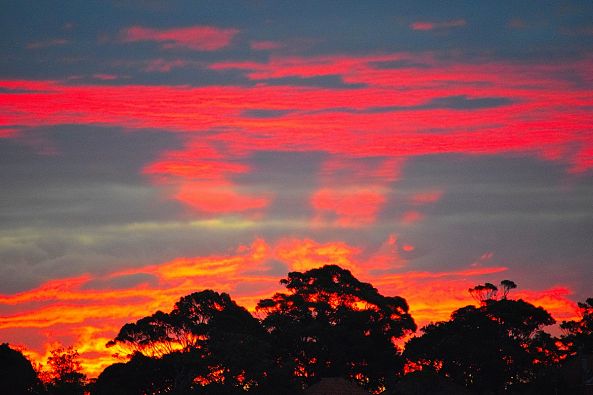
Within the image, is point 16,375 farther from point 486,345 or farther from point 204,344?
point 486,345

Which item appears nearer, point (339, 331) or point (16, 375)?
point (16, 375)

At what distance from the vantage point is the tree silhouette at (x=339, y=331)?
92188 mm

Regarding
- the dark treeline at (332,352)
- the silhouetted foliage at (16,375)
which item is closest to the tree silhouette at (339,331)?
the dark treeline at (332,352)

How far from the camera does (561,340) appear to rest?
95.8m

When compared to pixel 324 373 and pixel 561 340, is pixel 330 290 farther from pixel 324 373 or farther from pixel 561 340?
pixel 561 340

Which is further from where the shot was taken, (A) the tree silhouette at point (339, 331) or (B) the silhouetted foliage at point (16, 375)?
(A) the tree silhouette at point (339, 331)

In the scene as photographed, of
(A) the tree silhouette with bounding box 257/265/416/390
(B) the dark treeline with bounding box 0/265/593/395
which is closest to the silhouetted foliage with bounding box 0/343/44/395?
(B) the dark treeline with bounding box 0/265/593/395

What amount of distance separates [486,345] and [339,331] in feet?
44.0

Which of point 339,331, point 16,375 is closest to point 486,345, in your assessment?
point 339,331

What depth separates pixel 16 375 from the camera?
8519 centimetres

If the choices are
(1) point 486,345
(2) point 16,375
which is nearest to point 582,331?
(1) point 486,345

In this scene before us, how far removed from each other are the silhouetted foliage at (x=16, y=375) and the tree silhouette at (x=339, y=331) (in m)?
21.4

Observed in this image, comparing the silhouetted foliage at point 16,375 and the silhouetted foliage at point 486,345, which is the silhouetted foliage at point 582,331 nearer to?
the silhouetted foliage at point 486,345

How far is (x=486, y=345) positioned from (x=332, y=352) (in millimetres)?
13857
